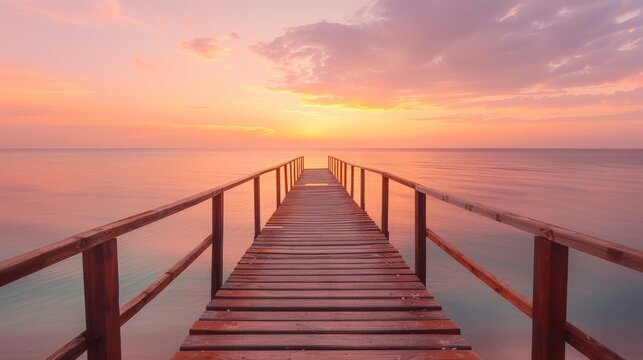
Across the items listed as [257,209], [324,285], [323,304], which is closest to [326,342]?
[323,304]

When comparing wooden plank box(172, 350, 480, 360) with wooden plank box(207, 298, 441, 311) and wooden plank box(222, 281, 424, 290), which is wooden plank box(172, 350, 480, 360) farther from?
wooden plank box(222, 281, 424, 290)

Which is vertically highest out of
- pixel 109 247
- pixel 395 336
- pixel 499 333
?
pixel 109 247

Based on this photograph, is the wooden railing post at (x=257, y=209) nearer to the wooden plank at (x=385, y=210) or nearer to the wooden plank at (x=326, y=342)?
the wooden plank at (x=385, y=210)

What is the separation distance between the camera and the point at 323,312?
2.88 m

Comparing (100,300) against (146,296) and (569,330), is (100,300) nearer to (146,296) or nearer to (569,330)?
(146,296)

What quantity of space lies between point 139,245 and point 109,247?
37.7 feet

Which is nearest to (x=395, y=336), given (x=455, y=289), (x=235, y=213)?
(x=455, y=289)

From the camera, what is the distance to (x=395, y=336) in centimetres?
248

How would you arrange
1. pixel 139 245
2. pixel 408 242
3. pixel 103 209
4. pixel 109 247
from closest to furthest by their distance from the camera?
pixel 109 247
pixel 139 245
pixel 408 242
pixel 103 209

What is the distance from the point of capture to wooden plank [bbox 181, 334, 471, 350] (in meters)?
2.33

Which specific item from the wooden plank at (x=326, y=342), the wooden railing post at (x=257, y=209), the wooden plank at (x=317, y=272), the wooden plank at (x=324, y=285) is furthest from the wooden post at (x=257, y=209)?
the wooden plank at (x=326, y=342)

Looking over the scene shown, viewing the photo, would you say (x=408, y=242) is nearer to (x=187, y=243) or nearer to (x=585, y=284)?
(x=585, y=284)

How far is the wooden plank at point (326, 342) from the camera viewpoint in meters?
2.33

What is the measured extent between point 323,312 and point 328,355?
629 mm
